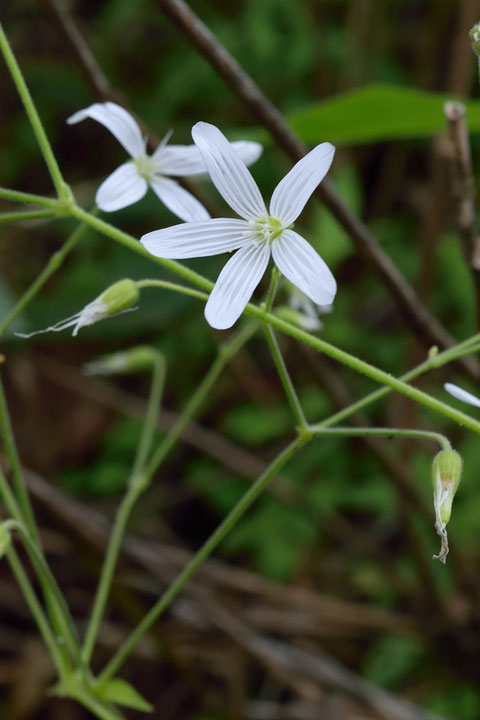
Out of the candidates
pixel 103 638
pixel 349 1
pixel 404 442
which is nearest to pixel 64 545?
pixel 103 638

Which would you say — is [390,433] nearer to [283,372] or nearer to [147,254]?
[283,372]

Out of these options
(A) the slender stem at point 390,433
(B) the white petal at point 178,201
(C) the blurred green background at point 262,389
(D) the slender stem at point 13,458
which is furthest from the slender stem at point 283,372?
(C) the blurred green background at point 262,389

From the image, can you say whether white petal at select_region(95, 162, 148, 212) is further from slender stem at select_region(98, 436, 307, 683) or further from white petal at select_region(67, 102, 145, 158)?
slender stem at select_region(98, 436, 307, 683)

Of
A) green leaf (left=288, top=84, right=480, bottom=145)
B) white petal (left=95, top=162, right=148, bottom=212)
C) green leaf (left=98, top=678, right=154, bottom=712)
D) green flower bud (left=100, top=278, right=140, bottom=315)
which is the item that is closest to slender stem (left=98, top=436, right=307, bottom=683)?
green leaf (left=98, top=678, right=154, bottom=712)

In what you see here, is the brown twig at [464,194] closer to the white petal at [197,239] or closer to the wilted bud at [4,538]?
the white petal at [197,239]

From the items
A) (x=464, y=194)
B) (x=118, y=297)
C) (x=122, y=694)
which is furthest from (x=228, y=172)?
(x=122, y=694)

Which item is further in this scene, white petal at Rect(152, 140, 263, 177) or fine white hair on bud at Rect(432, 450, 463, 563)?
white petal at Rect(152, 140, 263, 177)
